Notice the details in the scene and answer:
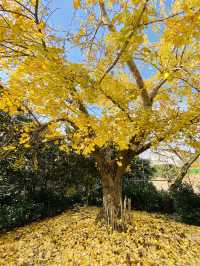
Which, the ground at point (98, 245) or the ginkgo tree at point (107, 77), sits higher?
the ginkgo tree at point (107, 77)

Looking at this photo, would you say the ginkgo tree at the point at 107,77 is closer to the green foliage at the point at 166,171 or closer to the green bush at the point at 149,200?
the green bush at the point at 149,200

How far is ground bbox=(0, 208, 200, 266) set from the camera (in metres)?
4.58

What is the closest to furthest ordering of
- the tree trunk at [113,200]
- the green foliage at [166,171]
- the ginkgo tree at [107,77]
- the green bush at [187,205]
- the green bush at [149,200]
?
1. the ginkgo tree at [107,77]
2. the tree trunk at [113,200]
3. the green bush at [187,205]
4. the green bush at [149,200]
5. the green foliage at [166,171]

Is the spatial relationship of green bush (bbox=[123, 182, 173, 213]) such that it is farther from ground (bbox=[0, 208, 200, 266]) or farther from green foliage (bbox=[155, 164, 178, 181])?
green foliage (bbox=[155, 164, 178, 181])

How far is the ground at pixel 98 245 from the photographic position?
4578 mm

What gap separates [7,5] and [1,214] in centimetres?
485

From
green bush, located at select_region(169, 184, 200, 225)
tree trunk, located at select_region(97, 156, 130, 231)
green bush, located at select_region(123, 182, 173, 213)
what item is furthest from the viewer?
green bush, located at select_region(123, 182, 173, 213)

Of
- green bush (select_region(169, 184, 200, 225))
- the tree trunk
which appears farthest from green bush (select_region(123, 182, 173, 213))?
the tree trunk

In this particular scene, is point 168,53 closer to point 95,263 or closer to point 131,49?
point 131,49

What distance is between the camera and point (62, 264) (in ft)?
14.6

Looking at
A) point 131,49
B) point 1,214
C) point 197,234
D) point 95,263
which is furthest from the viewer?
point 1,214

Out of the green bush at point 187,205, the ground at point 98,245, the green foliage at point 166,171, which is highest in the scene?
the green foliage at point 166,171

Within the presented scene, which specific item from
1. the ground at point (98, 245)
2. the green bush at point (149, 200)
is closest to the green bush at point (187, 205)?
the ground at point (98, 245)

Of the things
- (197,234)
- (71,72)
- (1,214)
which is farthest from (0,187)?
(197,234)
